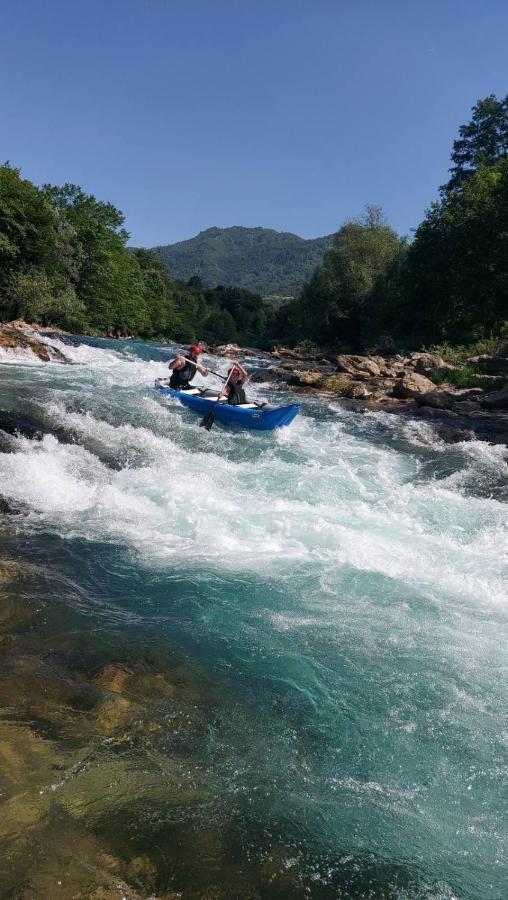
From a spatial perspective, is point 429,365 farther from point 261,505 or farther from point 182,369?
point 261,505

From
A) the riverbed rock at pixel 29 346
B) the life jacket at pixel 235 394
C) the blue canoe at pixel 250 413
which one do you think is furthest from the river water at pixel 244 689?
the riverbed rock at pixel 29 346

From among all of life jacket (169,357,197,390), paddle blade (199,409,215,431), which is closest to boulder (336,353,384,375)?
life jacket (169,357,197,390)

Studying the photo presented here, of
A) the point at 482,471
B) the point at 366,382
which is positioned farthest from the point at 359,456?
the point at 366,382

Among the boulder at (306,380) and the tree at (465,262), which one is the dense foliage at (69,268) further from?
the tree at (465,262)

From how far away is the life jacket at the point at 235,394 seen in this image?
12016 millimetres

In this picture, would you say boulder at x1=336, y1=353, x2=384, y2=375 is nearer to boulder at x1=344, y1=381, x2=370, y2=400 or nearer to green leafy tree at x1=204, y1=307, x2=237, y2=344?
boulder at x1=344, y1=381, x2=370, y2=400

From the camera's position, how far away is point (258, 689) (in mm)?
3174

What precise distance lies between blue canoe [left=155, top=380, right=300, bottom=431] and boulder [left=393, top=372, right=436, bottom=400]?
5896 mm

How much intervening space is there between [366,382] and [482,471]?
415 inches

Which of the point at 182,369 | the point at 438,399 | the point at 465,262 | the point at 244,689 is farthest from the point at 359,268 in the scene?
the point at 244,689

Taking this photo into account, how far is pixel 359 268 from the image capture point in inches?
1475

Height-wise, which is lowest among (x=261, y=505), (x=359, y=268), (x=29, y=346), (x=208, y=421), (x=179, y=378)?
A: (x=261, y=505)

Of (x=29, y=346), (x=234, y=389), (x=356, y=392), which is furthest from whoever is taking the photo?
(x=29, y=346)

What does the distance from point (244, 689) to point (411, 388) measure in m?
14.2
